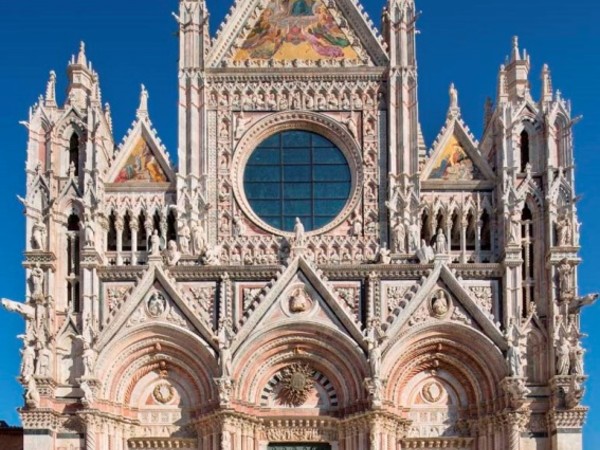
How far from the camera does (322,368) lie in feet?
98.8

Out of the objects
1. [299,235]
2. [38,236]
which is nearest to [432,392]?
[299,235]

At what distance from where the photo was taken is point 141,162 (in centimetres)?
3147

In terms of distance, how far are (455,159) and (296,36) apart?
457cm

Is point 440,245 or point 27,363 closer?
point 27,363

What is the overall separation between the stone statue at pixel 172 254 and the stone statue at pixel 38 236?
263 cm

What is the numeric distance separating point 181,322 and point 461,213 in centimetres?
641

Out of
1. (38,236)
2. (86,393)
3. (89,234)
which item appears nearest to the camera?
(86,393)

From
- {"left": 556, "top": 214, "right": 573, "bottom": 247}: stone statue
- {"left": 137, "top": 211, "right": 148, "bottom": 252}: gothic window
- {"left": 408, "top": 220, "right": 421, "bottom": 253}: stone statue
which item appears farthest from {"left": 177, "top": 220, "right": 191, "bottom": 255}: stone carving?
{"left": 556, "top": 214, "right": 573, "bottom": 247}: stone statue

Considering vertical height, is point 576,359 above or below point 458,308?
below

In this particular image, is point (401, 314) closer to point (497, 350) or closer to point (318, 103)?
point (497, 350)

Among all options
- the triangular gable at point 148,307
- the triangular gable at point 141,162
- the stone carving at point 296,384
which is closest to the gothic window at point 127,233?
the triangular gable at point 141,162

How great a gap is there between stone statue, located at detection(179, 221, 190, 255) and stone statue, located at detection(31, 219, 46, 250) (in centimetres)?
289

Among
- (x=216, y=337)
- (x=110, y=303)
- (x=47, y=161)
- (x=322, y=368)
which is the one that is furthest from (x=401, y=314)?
(x=47, y=161)

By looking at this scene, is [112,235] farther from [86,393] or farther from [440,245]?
[440,245]
